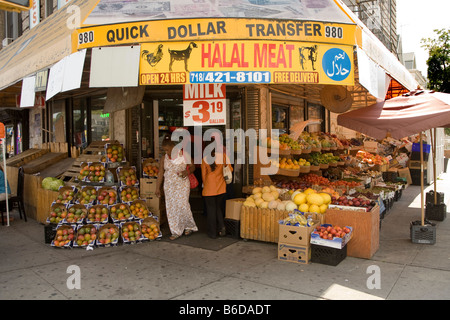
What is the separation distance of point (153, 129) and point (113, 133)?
3.40 feet

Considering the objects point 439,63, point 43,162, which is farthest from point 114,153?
point 439,63

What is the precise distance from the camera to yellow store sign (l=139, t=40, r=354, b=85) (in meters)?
4.98

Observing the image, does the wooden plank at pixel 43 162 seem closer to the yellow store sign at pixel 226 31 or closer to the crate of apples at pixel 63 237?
the crate of apples at pixel 63 237

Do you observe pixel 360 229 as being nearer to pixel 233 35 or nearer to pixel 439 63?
pixel 233 35

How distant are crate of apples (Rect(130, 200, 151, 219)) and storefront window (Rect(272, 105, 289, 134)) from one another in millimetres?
4077

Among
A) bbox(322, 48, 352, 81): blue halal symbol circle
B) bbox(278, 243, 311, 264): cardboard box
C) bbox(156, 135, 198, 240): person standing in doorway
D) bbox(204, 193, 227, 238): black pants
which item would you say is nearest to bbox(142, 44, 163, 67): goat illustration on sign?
bbox(156, 135, 198, 240): person standing in doorway

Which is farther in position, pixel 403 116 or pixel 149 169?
pixel 149 169

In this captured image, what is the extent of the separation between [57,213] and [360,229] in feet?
17.1

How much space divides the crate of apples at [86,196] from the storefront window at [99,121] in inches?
105

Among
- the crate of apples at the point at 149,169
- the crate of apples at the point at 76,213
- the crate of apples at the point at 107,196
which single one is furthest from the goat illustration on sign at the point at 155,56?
the crate of apples at the point at 76,213

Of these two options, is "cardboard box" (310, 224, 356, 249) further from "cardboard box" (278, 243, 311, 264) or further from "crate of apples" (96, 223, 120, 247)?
"crate of apples" (96, 223, 120, 247)

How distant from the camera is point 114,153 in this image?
25.1 ft

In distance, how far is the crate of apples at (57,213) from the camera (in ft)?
21.4
